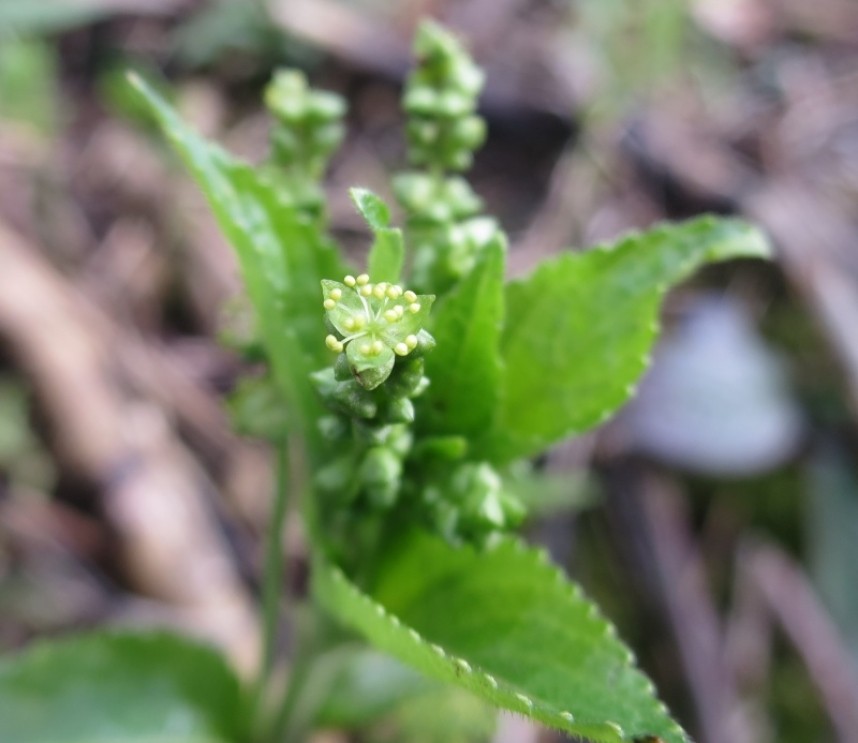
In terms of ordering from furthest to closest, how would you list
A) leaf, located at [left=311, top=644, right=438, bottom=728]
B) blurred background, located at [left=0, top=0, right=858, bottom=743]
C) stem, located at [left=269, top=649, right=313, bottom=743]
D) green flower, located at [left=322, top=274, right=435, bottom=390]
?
blurred background, located at [left=0, top=0, right=858, bottom=743]
leaf, located at [left=311, top=644, right=438, bottom=728]
stem, located at [left=269, top=649, right=313, bottom=743]
green flower, located at [left=322, top=274, right=435, bottom=390]

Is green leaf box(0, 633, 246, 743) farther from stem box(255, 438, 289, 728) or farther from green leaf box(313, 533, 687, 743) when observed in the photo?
green leaf box(313, 533, 687, 743)

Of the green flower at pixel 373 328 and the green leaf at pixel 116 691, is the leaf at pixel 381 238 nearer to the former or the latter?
the green flower at pixel 373 328

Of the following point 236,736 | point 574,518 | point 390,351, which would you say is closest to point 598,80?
point 574,518

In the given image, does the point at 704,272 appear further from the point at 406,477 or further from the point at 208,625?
the point at 406,477

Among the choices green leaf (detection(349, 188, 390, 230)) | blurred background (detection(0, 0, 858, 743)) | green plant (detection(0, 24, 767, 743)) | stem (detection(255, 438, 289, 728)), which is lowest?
blurred background (detection(0, 0, 858, 743))

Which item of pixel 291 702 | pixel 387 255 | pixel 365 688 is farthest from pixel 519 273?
pixel 387 255

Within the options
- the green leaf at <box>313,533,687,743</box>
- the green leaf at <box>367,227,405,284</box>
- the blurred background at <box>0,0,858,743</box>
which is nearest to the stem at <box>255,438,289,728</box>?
the green leaf at <box>313,533,687,743</box>

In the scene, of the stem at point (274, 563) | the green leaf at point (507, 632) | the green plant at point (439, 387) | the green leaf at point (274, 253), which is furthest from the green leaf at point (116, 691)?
the green leaf at point (274, 253)

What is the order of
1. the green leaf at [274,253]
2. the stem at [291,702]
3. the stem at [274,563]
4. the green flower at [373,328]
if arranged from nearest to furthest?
the green flower at [373,328], the green leaf at [274,253], the stem at [274,563], the stem at [291,702]
